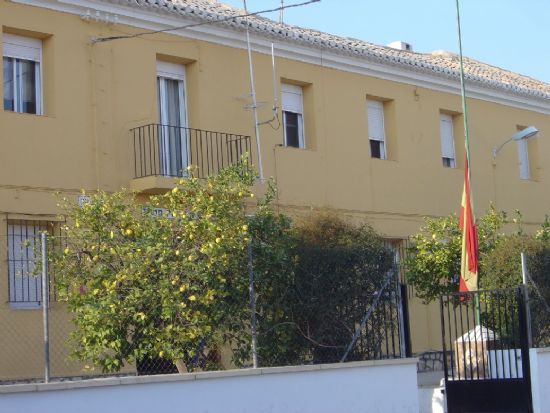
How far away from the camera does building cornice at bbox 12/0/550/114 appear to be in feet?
58.2

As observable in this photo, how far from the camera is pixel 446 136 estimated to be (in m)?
24.8

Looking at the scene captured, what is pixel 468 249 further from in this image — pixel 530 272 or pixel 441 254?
pixel 441 254

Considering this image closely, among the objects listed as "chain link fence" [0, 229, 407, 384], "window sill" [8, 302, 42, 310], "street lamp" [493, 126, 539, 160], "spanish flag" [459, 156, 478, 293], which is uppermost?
"street lamp" [493, 126, 539, 160]

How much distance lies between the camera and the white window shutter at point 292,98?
21094mm

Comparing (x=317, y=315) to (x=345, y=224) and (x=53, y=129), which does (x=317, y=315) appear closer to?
(x=345, y=224)

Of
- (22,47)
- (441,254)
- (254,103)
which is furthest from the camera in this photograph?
(254,103)

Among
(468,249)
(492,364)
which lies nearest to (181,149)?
(468,249)

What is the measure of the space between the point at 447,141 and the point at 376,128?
2665 mm

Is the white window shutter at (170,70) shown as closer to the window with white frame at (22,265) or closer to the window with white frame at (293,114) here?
the window with white frame at (293,114)

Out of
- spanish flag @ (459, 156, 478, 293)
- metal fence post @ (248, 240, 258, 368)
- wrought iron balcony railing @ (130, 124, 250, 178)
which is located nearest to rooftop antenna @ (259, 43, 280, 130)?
Result: wrought iron balcony railing @ (130, 124, 250, 178)

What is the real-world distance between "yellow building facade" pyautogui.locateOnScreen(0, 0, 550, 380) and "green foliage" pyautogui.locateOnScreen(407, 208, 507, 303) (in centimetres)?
272

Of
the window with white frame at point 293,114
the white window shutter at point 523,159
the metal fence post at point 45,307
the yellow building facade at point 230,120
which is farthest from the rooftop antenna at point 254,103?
the white window shutter at point 523,159

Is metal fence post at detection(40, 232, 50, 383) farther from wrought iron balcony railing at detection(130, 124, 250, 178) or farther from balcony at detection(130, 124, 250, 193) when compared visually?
wrought iron balcony railing at detection(130, 124, 250, 178)

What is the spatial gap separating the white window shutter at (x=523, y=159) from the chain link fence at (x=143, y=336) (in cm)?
1325
